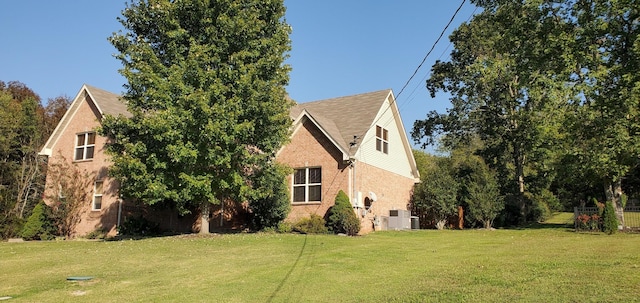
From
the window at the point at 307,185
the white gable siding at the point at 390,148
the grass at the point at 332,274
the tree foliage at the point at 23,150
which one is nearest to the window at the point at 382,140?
the white gable siding at the point at 390,148

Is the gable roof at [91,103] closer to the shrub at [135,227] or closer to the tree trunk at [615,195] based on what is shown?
the shrub at [135,227]

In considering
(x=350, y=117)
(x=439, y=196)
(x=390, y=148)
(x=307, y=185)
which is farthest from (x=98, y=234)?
(x=439, y=196)

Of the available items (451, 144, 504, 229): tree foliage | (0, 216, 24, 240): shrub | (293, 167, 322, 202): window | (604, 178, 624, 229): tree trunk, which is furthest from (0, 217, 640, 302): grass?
(604, 178, 624, 229): tree trunk

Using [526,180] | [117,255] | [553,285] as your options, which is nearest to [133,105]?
[117,255]

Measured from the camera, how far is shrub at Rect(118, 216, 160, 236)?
72.6 feet

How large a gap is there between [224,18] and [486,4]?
17299 millimetres

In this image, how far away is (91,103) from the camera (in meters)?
25.6

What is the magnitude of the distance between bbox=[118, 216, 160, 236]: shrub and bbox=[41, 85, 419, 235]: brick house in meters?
1.07

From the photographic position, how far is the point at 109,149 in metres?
18.5

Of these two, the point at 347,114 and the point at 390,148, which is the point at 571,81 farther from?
the point at 347,114

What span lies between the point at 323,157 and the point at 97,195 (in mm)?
12095

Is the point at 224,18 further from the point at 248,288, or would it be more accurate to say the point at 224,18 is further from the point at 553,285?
the point at 553,285

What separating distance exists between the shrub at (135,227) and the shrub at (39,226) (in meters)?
4.12

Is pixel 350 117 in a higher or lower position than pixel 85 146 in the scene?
higher
